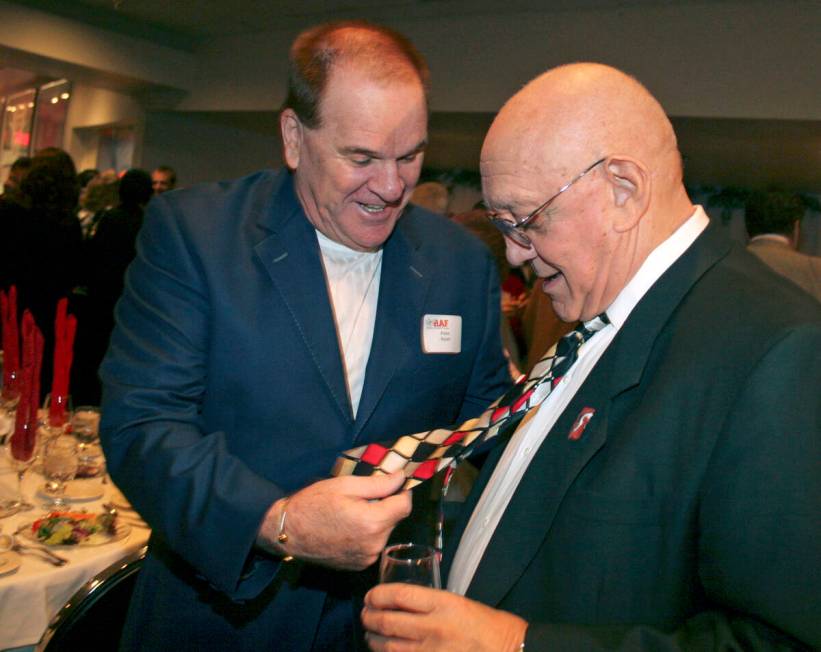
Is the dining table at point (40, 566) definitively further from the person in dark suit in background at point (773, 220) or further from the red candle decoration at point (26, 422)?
the person in dark suit in background at point (773, 220)

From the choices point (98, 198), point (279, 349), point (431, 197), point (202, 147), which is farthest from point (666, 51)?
point (202, 147)

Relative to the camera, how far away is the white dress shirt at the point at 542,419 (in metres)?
1.32

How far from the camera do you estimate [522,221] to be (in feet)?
4.64

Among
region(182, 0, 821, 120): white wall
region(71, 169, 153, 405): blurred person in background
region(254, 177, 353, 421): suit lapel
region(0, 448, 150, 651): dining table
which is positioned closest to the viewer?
region(254, 177, 353, 421): suit lapel

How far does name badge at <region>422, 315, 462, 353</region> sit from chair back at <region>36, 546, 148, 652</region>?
2.71 ft

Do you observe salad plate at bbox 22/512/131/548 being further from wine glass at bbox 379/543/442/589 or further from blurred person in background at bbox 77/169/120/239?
blurred person in background at bbox 77/169/120/239

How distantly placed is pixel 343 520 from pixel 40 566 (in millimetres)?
1078

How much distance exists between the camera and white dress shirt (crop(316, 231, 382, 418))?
1761 millimetres

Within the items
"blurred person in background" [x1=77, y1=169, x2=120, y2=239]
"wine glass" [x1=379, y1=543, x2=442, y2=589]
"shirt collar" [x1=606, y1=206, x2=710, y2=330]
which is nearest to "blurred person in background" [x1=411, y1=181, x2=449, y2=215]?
"blurred person in background" [x1=77, y1=169, x2=120, y2=239]

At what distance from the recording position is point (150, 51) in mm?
10352

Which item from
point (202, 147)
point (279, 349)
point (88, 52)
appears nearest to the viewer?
point (279, 349)

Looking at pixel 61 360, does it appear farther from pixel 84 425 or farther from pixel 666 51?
pixel 666 51

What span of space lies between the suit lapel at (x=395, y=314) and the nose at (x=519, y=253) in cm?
33

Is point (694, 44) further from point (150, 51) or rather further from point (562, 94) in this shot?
point (150, 51)
